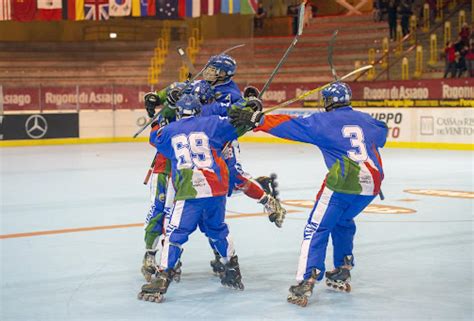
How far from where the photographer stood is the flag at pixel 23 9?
27.5 metres

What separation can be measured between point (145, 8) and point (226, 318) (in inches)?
906

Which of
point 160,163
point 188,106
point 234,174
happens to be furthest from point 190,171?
point 234,174

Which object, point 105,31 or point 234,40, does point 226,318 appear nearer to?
point 234,40

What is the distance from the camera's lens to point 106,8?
27.8 m

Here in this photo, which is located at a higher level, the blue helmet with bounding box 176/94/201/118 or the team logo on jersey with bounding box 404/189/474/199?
the blue helmet with bounding box 176/94/201/118

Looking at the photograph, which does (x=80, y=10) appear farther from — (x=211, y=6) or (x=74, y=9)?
(x=211, y=6)

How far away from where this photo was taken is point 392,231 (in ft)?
34.1

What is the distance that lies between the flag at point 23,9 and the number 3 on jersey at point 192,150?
21.6 metres

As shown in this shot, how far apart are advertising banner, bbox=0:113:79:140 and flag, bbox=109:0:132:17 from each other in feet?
10.8

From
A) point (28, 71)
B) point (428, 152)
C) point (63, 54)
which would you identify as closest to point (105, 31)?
point (63, 54)

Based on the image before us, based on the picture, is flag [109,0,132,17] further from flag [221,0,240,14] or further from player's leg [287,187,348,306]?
player's leg [287,187,348,306]

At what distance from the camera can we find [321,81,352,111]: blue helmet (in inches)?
283

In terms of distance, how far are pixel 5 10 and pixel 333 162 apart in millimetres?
21766

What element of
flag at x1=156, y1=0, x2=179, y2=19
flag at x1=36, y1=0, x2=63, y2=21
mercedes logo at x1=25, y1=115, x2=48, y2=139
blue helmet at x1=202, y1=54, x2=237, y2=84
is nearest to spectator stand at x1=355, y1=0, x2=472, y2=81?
flag at x1=156, y1=0, x2=179, y2=19
